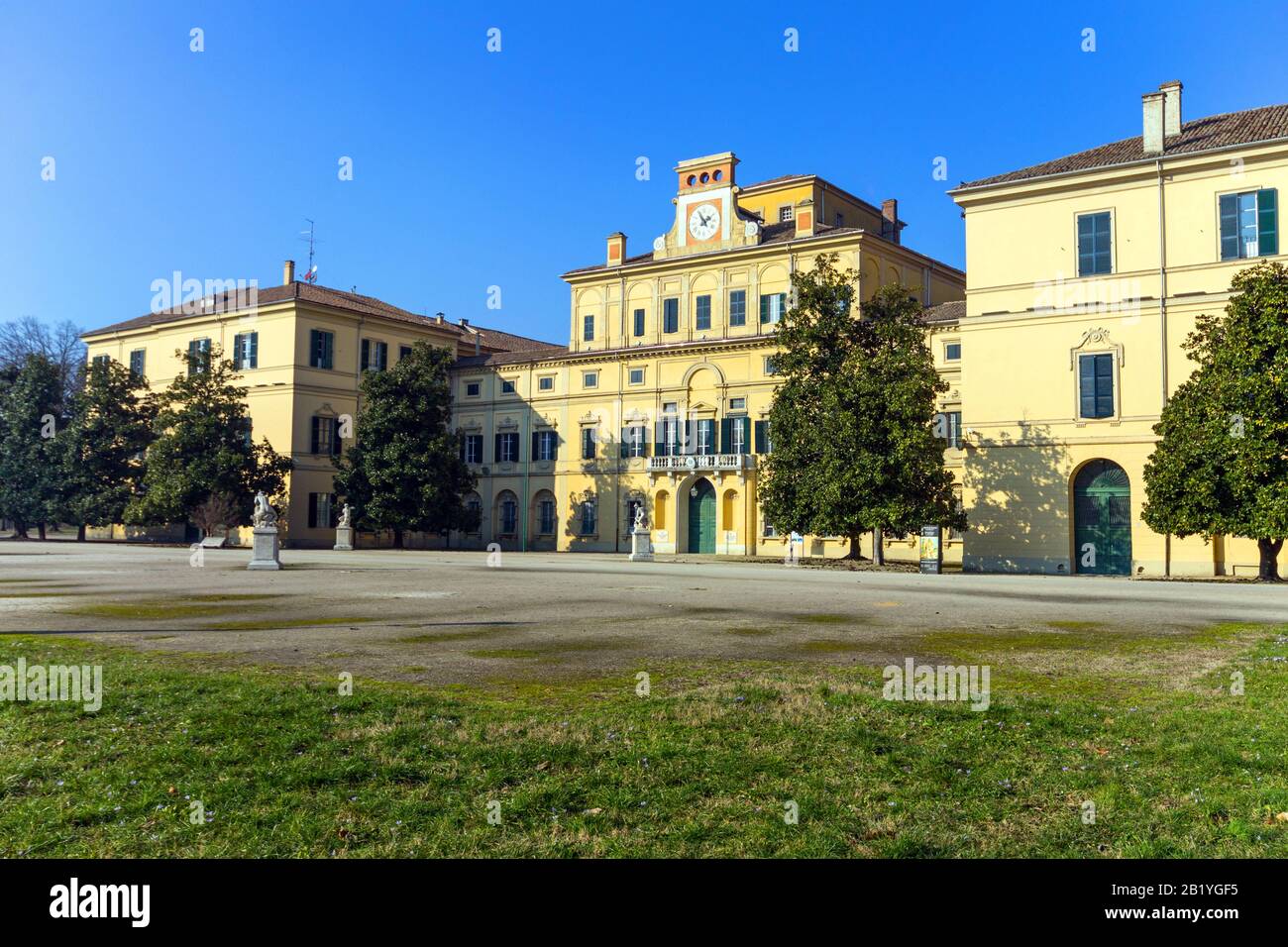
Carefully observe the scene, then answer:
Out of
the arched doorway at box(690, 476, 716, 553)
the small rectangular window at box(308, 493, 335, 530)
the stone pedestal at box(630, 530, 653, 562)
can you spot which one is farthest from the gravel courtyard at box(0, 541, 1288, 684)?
the small rectangular window at box(308, 493, 335, 530)

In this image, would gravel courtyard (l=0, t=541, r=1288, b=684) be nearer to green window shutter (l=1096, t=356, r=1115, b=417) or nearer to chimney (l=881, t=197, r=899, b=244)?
green window shutter (l=1096, t=356, r=1115, b=417)

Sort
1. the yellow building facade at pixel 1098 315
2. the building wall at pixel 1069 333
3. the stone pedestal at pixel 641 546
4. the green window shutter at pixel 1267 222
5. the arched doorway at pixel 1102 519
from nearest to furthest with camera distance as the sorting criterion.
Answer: the green window shutter at pixel 1267 222, the yellow building facade at pixel 1098 315, the building wall at pixel 1069 333, the arched doorway at pixel 1102 519, the stone pedestal at pixel 641 546

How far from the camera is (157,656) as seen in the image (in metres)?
9.61

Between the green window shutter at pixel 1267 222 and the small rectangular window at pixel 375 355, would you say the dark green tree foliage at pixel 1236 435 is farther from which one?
the small rectangular window at pixel 375 355

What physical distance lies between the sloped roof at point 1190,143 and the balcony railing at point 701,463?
1685 centimetres

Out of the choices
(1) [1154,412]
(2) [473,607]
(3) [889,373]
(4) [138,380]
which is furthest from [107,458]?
(1) [1154,412]

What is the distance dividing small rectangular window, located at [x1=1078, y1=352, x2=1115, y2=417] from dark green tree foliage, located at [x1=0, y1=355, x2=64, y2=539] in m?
50.8

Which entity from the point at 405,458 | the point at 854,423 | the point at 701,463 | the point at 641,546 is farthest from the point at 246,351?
the point at 854,423

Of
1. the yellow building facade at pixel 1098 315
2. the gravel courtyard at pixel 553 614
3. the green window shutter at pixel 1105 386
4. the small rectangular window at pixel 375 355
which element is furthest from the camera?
the small rectangular window at pixel 375 355

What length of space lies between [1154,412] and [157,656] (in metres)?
30.9

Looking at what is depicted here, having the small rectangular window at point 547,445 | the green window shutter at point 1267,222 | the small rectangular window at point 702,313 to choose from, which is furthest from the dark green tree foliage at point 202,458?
the green window shutter at point 1267,222

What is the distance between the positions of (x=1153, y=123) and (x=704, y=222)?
23.2 metres

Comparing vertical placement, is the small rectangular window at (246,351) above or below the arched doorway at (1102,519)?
above

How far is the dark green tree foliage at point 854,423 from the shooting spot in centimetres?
3338
